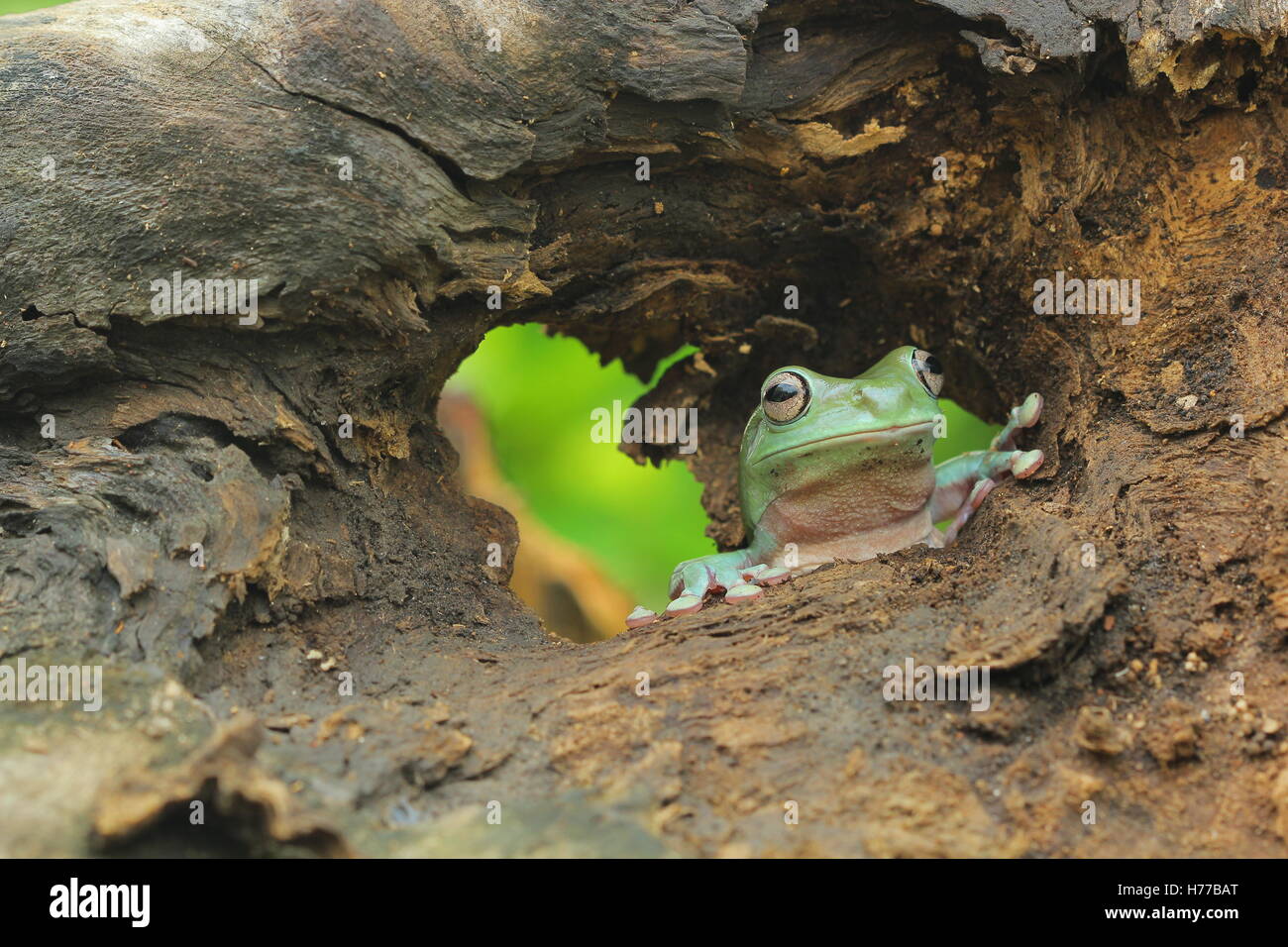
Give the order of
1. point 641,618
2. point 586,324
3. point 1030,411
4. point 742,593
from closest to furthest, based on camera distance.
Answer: point 742,593 < point 641,618 < point 1030,411 < point 586,324

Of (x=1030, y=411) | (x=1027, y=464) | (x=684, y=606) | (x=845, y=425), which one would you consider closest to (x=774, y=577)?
(x=684, y=606)

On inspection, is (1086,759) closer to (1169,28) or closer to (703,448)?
(1169,28)

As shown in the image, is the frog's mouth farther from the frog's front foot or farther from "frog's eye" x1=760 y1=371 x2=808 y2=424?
the frog's front foot

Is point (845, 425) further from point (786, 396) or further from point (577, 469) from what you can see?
point (577, 469)

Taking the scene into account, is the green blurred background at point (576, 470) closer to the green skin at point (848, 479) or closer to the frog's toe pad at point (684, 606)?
the green skin at point (848, 479)

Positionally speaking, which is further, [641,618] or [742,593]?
[641,618]

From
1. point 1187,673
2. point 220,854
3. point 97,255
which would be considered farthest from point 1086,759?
point 97,255

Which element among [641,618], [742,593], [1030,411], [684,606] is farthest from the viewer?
[1030,411]

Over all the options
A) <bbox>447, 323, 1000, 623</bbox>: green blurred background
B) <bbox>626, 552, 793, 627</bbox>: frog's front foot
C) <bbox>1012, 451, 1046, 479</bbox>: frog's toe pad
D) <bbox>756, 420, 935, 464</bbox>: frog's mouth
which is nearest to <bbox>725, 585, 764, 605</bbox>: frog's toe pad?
<bbox>626, 552, 793, 627</bbox>: frog's front foot
